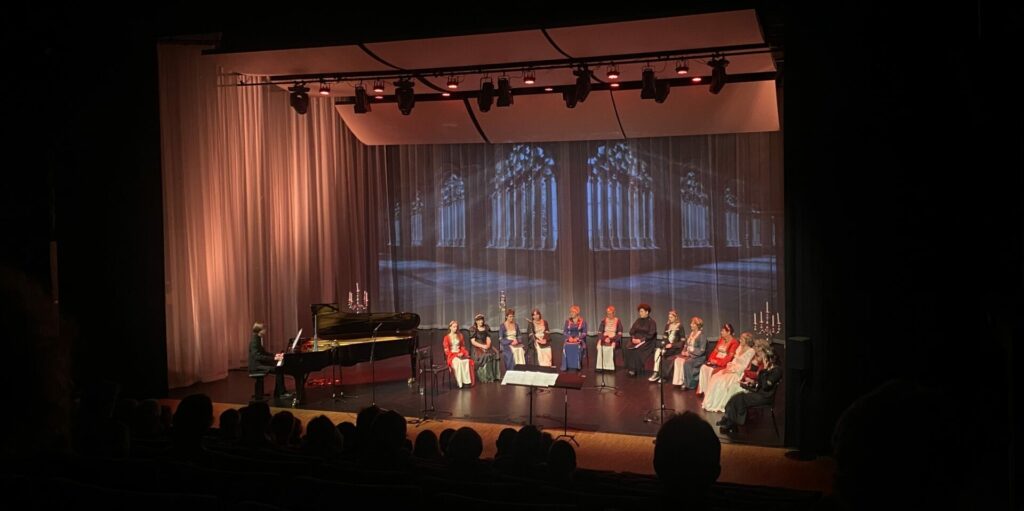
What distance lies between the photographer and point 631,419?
972 cm

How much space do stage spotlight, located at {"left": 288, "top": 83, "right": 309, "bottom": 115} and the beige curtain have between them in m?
1.29

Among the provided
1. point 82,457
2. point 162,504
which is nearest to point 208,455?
point 82,457

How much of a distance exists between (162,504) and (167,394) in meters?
7.54

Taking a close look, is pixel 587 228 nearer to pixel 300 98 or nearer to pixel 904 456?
pixel 300 98

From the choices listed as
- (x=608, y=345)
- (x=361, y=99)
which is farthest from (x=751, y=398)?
(x=361, y=99)

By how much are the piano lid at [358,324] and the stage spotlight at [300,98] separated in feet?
8.99

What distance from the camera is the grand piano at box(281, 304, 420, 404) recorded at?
10.5 meters

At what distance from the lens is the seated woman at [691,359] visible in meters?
11.2

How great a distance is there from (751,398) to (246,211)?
8.15m

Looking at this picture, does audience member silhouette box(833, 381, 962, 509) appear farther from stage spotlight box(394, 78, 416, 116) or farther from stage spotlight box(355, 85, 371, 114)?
stage spotlight box(355, 85, 371, 114)

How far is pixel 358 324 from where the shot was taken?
11.4 meters

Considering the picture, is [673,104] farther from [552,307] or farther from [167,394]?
[167,394]

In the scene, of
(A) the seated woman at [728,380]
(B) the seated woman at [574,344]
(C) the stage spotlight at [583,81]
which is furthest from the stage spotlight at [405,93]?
(A) the seated woman at [728,380]

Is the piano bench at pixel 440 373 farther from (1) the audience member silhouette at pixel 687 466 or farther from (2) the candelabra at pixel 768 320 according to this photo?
(1) the audience member silhouette at pixel 687 466
